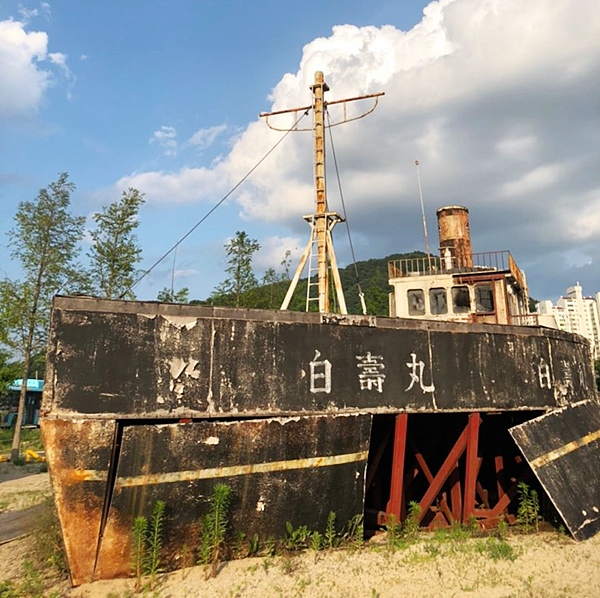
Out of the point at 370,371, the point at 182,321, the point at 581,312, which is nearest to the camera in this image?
the point at 182,321

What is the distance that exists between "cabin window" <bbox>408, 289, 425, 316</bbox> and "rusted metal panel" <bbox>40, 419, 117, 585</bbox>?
1257 cm

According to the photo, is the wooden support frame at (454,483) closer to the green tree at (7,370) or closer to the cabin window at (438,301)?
the cabin window at (438,301)

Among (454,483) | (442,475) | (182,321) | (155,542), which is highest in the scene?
(182,321)

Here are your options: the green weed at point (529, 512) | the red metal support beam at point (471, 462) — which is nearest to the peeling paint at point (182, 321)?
the red metal support beam at point (471, 462)

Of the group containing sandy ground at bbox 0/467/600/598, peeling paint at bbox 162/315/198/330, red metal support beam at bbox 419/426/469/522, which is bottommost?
sandy ground at bbox 0/467/600/598

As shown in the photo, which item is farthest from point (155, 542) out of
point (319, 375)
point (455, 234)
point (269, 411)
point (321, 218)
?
point (455, 234)

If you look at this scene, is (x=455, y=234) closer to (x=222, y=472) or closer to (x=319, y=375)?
(x=319, y=375)

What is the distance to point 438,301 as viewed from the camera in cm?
1595

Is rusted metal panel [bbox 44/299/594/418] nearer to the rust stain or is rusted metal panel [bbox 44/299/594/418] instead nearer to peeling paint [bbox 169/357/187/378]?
peeling paint [bbox 169/357/187/378]

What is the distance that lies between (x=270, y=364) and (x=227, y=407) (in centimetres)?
73

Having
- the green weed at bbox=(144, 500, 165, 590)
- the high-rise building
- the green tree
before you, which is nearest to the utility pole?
the green weed at bbox=(144, 500, 165, 590)

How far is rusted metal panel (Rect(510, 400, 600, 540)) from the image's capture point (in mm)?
6676

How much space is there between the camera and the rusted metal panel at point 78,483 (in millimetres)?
4941

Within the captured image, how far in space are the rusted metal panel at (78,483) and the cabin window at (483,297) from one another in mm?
13086
